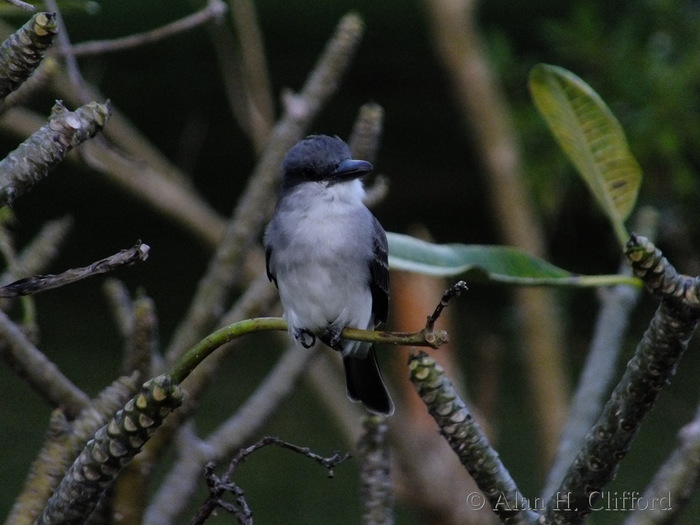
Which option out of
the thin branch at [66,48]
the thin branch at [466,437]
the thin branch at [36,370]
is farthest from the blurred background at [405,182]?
the thin branch at [466,437]

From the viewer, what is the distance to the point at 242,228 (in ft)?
5.29

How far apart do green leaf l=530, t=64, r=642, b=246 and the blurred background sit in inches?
44.4

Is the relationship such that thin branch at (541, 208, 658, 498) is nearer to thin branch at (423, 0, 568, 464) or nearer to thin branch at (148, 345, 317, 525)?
thin branch at (148, 345, 317, 525)

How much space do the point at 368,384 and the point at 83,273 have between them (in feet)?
2.74

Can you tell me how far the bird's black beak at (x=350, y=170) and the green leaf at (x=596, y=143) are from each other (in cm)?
26

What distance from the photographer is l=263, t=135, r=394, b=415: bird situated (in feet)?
4.69

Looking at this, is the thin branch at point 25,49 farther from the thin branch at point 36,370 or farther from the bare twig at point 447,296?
the thin branch at point 36,370

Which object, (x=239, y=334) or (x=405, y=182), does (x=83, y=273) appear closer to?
(x=239, y=334)

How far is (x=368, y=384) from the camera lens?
1.45 m

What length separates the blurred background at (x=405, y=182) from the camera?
2.56m

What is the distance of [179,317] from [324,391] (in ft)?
4.02

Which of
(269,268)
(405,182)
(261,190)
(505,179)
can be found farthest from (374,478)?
(405,182)

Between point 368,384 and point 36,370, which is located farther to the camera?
point 368,384

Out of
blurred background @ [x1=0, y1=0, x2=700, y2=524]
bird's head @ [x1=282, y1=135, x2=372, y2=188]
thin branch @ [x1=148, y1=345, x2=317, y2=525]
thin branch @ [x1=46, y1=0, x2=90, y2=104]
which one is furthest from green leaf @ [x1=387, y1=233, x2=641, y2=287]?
blurred background @ [x1=0, y1=0, x2=700, y2=524]
